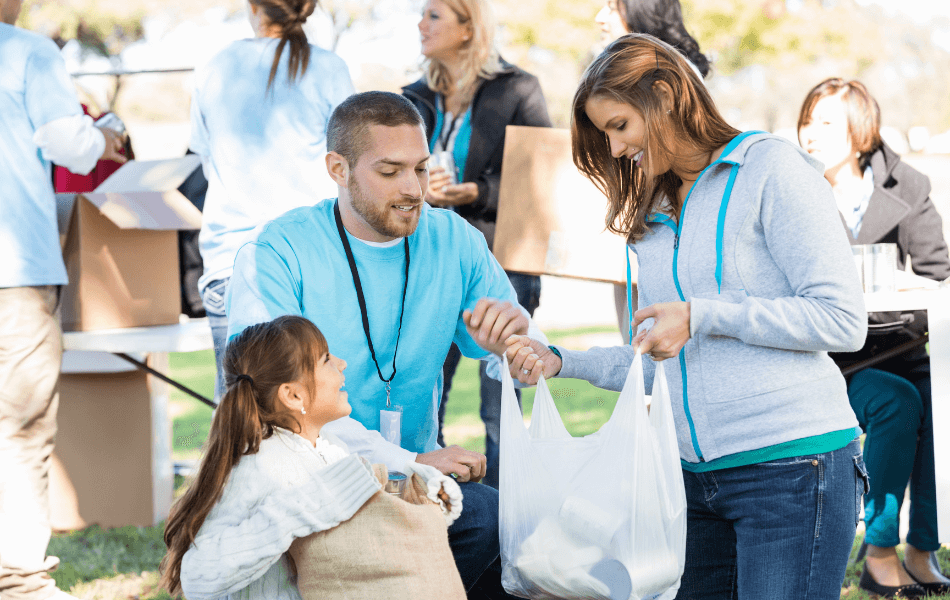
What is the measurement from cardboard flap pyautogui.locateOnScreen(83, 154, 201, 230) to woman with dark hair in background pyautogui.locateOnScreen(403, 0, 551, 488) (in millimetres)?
1070

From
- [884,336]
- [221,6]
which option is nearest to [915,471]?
[884,336]

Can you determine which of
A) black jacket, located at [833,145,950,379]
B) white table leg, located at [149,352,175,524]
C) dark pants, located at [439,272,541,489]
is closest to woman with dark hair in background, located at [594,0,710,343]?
dark pants, located at [439,272,541,489]

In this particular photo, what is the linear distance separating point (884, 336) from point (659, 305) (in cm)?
212

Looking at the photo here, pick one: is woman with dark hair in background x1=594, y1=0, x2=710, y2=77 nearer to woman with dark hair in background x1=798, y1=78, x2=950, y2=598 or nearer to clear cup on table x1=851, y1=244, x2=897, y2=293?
woman with dark hair in background x1=798, y1=78, x2=950, y2=598

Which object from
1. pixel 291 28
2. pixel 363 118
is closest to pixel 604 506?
pixel 363 118

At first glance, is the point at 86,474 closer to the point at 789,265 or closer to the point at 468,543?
the point at 468,543

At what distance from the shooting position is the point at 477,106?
3.89m

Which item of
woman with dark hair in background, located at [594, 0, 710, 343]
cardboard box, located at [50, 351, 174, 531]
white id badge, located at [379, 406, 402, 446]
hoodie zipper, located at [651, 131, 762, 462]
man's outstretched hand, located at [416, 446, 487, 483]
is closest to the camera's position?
hoodie zipper, located at [651, 131, 762, 462]

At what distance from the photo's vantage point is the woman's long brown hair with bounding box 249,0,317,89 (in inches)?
134

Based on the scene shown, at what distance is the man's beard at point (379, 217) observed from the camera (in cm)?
236

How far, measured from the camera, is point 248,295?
227cm

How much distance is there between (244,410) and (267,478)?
15 cm

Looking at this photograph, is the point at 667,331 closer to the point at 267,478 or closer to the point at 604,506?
the point at 604,506

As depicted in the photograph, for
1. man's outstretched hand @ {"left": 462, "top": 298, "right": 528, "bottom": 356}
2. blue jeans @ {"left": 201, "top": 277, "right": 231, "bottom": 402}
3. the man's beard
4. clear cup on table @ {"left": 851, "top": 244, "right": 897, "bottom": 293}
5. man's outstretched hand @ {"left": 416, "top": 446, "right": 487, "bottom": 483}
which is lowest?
man's outstretched hand @ {"left": 416, "top": 446, "right": 487, "bottom": 483}
